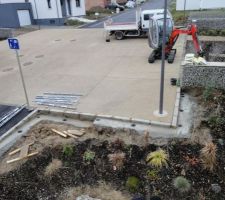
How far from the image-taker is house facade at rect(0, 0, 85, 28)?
26.4m

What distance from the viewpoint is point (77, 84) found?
10.1m

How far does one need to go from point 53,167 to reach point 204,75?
5.35 m

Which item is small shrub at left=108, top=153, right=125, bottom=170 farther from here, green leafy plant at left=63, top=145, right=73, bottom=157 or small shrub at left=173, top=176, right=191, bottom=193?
small shrub at left=173, top=176, right=191, bottom=193

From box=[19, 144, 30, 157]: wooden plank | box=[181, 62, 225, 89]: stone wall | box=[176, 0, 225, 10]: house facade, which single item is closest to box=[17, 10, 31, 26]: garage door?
box=[176, 0, 225, 10]: house facade

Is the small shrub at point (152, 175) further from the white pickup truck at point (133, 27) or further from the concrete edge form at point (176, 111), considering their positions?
the white pickup truck at point (133, 27)

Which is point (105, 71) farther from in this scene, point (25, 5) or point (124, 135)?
point (25, 5)

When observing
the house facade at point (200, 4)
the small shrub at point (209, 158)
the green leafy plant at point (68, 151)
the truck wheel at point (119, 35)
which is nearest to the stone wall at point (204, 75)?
the small shrub at point (209, 158)

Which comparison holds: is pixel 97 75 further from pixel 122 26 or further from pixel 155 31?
pixel 122 26

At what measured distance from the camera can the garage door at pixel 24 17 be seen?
89.2ft

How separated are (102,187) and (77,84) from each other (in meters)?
5.68

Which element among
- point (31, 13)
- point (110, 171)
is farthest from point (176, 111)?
point (31, 13)

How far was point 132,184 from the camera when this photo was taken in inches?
193

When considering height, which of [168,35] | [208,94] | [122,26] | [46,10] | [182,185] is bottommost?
[182,185]

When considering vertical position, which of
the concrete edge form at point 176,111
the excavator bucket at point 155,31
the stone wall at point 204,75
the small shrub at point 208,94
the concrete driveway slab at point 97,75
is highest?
the excavator bucket at point 155,31
